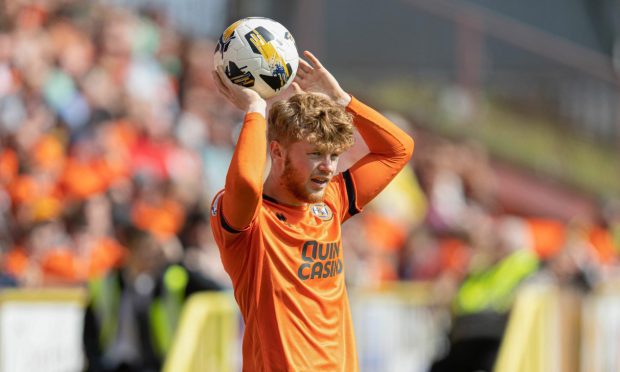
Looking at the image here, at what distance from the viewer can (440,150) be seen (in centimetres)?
1457

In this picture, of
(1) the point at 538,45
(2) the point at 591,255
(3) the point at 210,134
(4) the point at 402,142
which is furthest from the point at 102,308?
(1) the point at 538,45

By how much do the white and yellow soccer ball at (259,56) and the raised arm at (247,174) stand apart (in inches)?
7.7

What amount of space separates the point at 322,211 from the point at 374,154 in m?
0.46

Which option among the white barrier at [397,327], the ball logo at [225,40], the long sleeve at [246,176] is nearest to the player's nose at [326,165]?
the long sleeve at [246,176]

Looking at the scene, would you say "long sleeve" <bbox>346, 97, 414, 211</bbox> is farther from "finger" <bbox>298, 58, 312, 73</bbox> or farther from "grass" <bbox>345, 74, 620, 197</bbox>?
"grass" <bbox>345, 74, 620, 197</bbox>

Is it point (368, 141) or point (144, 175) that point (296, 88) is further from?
point (144, 175)

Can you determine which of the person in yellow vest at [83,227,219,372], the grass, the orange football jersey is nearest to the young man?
the orange football jersey

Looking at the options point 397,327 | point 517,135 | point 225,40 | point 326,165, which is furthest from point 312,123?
point 517,135

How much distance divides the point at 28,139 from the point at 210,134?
2851mm

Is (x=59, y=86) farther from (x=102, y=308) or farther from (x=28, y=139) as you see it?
(x=102, y=308)

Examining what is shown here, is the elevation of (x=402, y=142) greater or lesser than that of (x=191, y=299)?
greater

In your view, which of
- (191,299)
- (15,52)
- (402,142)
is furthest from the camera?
(15,52)

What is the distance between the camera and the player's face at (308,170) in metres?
4.61

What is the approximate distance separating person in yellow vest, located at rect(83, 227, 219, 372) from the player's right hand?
163 inches
